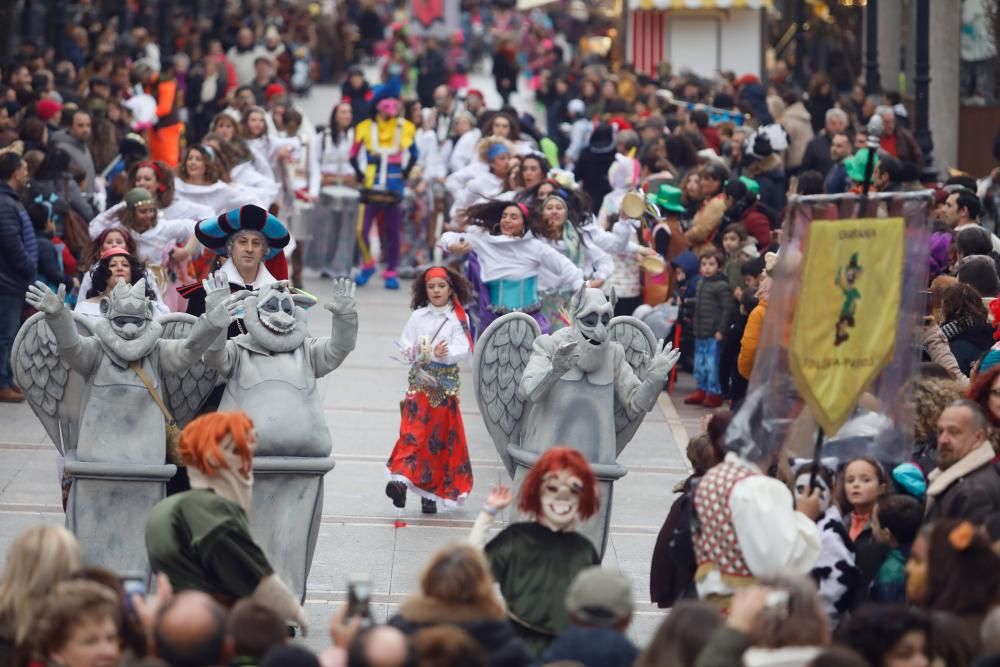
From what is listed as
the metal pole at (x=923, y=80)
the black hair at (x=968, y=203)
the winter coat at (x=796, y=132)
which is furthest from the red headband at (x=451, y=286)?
the winter coat at (x=796, y=132)

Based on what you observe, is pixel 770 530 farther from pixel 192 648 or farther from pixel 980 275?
pixel 980 275

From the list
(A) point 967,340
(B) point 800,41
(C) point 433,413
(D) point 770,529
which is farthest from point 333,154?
(B) point 800,41

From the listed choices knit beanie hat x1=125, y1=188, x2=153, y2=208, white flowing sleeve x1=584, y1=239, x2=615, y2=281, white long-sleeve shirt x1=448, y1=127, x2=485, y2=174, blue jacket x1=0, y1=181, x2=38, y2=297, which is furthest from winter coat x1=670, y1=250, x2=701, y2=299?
blue jacket x1=0, y1=181, x2=38, y2=297

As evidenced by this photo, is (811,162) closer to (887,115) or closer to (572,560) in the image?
(887,115)

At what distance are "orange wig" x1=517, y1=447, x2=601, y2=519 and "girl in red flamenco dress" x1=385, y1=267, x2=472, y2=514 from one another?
4.46m

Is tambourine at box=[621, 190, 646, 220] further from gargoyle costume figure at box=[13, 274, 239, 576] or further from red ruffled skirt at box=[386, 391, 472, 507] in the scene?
gargoyle costume figure at box=[13, 274, 239, 576]

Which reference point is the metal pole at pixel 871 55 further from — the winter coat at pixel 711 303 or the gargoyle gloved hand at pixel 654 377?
the gargoyle gloved hand at pixel 654 377

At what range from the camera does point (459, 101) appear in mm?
27250

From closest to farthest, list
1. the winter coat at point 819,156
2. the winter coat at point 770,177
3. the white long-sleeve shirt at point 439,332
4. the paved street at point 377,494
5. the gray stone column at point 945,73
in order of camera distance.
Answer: the paved street at point 377,494
the white long-sleeve shirt at point 439,332
the winter coat at point 770,177
the winter coat at point 819,156
the gray stone column at point 945,73

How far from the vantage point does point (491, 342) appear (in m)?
10.5

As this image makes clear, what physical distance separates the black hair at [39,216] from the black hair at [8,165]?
539mm

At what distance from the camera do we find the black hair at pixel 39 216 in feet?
50.3

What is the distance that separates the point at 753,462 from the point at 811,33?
29.2m

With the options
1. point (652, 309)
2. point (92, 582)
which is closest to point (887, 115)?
point (652, 309)
